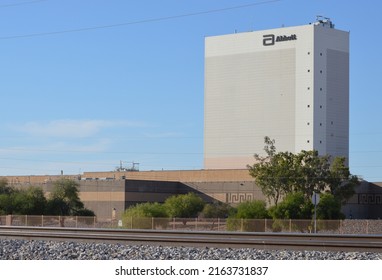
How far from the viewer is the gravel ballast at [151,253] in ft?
86.8

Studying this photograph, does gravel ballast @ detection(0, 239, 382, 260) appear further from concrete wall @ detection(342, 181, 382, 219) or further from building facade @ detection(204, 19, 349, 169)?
building facade @ detection(204, 19, 349, 169)

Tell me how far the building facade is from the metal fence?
8804cm

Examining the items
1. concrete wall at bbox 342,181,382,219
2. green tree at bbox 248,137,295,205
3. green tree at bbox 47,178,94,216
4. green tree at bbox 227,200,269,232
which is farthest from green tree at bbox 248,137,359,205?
green tree at bbox 227,200,269,232

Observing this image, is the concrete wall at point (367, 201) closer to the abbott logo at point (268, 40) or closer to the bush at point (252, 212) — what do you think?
the bush at point (252, 212)

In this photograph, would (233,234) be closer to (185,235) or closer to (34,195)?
(185,235)

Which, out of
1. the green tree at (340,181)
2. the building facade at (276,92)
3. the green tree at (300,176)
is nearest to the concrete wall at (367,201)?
the green tree at (340,181)

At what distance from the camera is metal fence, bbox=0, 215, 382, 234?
189 ft

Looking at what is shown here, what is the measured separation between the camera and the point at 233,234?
132 feet

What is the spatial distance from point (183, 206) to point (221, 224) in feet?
67.1

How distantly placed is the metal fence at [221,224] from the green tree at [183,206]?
621 inches

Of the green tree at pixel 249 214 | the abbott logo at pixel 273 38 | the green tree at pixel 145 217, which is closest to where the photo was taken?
the green tree at pixel 249 214
